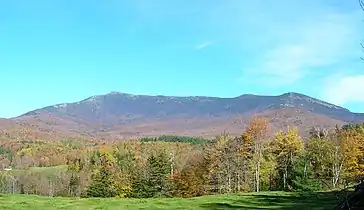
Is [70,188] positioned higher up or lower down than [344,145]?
lower down

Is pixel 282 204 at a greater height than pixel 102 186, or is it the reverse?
pixel 282 204

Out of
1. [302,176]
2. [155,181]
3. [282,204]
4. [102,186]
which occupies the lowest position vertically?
[102,186]

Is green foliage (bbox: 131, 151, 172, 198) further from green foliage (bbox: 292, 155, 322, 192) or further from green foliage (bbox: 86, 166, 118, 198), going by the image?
green foliage (bbox: 292, 155, 322, 192)

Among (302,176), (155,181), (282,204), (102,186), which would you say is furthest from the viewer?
(102,186)

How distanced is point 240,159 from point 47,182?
65983 mm

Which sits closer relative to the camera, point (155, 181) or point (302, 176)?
point (302, 176)

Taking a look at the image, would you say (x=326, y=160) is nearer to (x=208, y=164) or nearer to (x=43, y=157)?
(x=208, y=164)

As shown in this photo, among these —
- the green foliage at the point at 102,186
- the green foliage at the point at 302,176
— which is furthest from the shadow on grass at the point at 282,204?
the green foliage at the point at 102,186

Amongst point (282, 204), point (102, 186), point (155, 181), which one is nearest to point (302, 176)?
point (155, 181)

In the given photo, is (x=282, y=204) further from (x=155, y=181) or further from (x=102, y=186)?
(x=102, y=186)

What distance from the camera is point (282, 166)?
199 feet

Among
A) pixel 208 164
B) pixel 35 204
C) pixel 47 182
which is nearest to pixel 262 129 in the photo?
pixel 208 164

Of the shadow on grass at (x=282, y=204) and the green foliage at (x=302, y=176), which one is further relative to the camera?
the green foliage at (x=302, y=176)

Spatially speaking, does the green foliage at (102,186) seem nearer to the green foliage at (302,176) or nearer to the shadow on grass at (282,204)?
the green foliage at (302,176)
